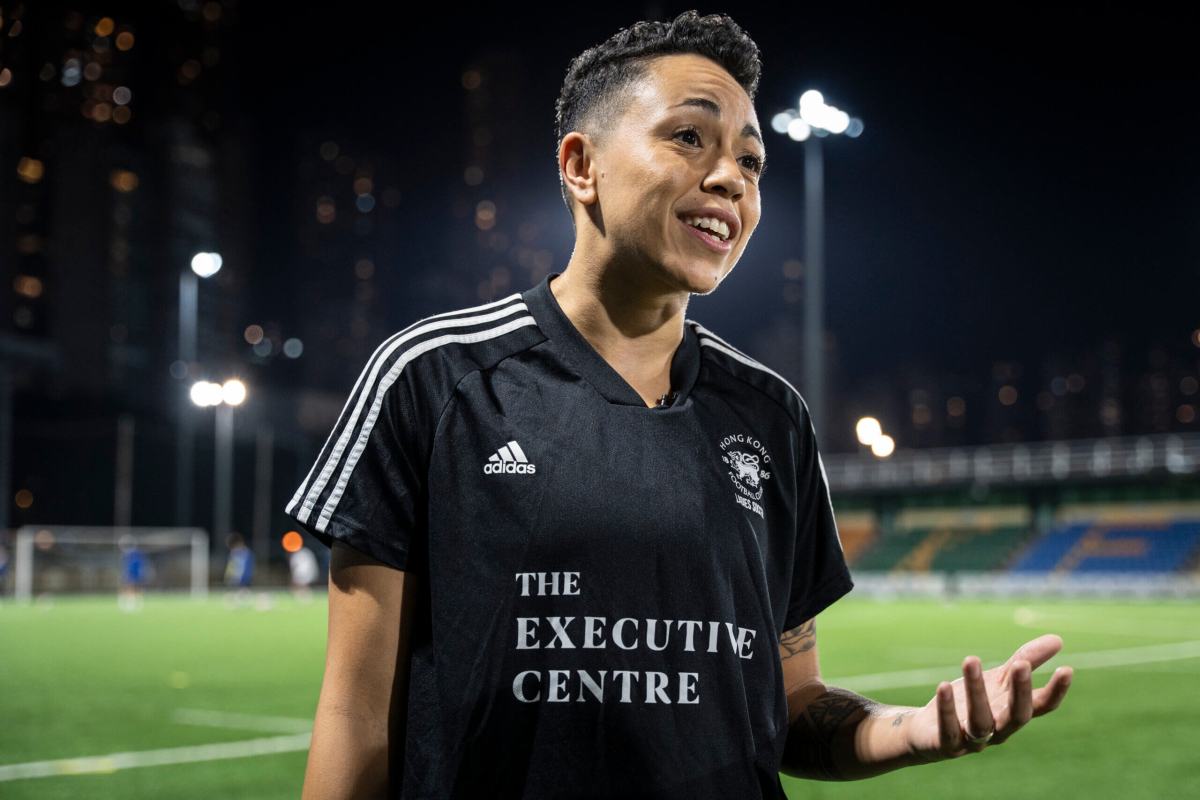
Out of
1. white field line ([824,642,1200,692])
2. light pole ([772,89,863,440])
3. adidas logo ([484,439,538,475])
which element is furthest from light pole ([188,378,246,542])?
adidas logo ([484,439,538,475])

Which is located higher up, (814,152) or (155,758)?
(814,152)

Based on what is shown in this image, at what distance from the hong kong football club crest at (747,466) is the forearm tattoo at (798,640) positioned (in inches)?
17.5

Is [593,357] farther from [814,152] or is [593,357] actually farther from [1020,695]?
[814,152]

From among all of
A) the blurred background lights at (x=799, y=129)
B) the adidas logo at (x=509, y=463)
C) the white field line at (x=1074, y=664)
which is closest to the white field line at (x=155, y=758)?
the white field line at (x=1074, y=664)

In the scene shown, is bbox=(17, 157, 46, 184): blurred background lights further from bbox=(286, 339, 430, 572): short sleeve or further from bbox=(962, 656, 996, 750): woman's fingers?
bbox=(962, 656, 996, 750): woman's fingers

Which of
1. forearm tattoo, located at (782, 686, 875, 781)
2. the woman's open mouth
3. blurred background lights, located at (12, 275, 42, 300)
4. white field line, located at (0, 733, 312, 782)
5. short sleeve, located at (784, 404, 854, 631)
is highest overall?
blurred background lights, located at (12, 275, 42, 300)

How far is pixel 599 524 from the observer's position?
2.19 m

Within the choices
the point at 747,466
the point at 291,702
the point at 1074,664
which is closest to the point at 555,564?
the point at 747,466

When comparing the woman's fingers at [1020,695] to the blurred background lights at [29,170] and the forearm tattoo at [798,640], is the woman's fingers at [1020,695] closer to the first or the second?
the forearm tattoo at [798,640]

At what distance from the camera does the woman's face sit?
7.98 ft

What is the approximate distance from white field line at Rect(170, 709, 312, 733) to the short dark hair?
922cm

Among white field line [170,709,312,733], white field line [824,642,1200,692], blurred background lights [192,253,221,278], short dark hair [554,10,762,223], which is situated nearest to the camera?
short dark hair [554,10,762,223]

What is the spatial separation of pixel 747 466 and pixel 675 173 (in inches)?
21.7

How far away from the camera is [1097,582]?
48.6 metres
